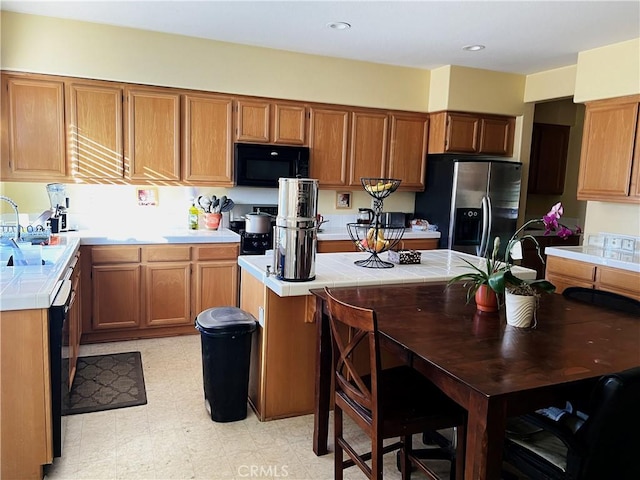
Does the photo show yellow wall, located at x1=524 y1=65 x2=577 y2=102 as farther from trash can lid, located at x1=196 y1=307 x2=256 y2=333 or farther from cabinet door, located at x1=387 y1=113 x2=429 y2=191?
trash can lid, located at x1=196 y1=307 x2=256 y2=333

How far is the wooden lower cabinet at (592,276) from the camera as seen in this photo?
330 centimetres

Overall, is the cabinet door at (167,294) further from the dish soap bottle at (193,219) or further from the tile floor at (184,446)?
the tile floor at (184,446)

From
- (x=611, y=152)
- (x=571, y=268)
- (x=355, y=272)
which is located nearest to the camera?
(x=355, y=272)

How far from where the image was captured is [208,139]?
4277 mm

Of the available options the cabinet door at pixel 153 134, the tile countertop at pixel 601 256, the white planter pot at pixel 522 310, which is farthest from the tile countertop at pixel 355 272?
the cabinet door at pixel 153 134

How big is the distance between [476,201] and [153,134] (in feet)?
10.3

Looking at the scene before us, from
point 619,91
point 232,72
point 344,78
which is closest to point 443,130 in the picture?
point 344,78

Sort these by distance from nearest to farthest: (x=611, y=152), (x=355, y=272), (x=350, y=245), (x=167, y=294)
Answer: (x=355, y=272) → (x=611, y=152) → (x=167, y=294) → (x=350, y=245)

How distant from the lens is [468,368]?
58.9 inches

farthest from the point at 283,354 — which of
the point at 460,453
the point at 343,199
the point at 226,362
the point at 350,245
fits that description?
the point at 343,199

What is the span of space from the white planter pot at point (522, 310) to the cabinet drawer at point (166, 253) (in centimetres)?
281

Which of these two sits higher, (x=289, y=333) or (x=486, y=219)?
(x=486, y=219)

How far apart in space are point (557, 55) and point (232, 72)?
2918 mm

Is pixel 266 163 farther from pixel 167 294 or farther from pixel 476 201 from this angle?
pixel 476 201
